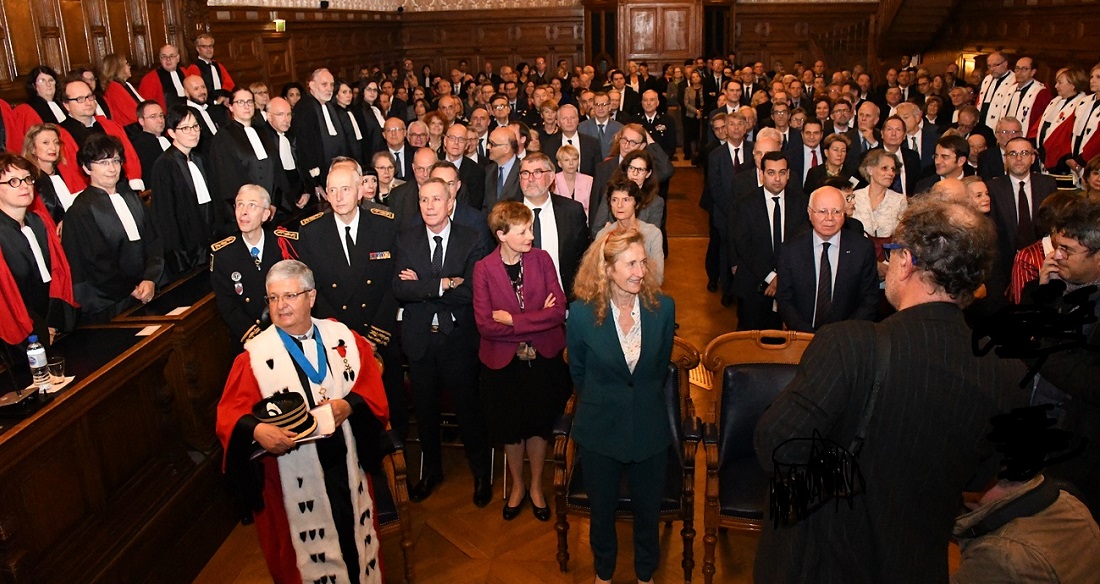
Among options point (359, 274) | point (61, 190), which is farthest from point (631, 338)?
point (61, 190)

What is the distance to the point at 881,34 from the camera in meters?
16.8

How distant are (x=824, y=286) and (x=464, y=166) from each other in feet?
9.96

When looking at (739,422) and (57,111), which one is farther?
(57,111)

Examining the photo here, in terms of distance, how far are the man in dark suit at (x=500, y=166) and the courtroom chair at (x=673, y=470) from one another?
268 centimetres

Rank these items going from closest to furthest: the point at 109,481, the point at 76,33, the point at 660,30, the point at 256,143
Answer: the point at 109,481 → the point at 256,143 → the point at 76,33 → the point at 660,30

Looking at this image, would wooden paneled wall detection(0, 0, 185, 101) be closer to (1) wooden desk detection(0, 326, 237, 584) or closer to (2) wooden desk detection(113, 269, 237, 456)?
(2) wooden desk detection(113, 269, 237, 456)

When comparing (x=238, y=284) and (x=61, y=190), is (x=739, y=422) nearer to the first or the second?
(x=238, y=284)

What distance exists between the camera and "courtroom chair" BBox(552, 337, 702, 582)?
332 centimetres

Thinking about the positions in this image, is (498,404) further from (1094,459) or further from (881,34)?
(881,34)

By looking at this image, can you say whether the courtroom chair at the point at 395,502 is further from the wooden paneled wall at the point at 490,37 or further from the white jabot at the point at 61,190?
the wooden paneled wall at the point at 490,37

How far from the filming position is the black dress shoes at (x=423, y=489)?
4242mm

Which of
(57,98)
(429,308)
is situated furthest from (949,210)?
(57,98)

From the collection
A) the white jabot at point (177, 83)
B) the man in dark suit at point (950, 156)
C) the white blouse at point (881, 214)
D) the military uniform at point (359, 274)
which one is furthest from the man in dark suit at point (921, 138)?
the white jabot at point (177, 83)

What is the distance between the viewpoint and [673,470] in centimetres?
346
